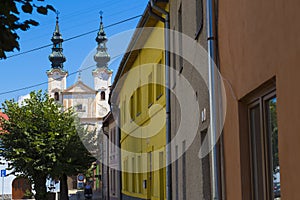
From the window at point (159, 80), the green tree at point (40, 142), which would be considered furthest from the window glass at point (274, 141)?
the green tree at point (40, 142)

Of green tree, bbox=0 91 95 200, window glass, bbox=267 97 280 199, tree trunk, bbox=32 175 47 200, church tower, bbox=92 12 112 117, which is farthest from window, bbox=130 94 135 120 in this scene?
church tower, bbox=92 12 112 117

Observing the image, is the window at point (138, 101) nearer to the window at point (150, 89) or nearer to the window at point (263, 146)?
the window at point (150, 89)

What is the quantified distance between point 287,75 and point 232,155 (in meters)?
2.56

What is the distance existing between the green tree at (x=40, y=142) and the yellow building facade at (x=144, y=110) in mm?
5976

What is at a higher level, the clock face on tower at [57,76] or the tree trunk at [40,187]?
the clock face on tower at [57,76]

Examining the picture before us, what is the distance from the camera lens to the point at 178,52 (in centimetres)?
1280

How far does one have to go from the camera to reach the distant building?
267 ft

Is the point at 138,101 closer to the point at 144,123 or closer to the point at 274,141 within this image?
the point at 144,123

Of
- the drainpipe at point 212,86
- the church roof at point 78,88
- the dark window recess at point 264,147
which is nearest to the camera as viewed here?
the dark window recess at point 264,147

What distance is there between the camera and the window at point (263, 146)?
6133 millimetres

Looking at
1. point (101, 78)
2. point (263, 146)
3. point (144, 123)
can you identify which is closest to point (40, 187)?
point (144, 123)

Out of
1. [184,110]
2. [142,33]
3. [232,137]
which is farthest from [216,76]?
[142,33]

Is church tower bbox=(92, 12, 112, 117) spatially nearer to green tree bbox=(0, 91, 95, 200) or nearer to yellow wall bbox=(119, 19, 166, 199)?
green tree bbox=(0, 91, 95, 200)

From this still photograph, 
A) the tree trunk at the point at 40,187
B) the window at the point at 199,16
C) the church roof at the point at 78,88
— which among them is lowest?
the tree trunk at the point at 40,187
